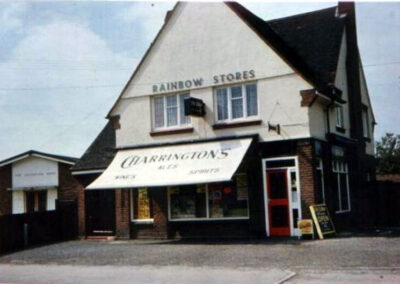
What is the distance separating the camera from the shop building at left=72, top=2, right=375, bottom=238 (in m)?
19.2

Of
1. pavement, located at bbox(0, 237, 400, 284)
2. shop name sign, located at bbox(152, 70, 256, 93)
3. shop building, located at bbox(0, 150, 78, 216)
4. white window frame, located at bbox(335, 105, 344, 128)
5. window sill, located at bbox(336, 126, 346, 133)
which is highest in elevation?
shop name sign, located at bbox(152, 70, 256, 93)

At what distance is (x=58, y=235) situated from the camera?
78.3 ft

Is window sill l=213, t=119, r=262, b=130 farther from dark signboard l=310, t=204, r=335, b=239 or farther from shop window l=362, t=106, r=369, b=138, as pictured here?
shop window l=362, t=106, r=369, b=138

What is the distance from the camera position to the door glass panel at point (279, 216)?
19.2 m

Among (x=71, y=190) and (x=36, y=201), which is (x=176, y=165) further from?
(x=36, y=201)

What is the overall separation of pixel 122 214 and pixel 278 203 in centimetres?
672

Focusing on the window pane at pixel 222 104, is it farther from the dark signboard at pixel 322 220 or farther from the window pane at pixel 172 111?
the dark signboard at pixel 322 220

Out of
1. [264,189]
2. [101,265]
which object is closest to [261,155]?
[264,189]

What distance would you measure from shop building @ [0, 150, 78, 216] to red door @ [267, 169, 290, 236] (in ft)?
32.8

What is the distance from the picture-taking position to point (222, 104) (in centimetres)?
2083

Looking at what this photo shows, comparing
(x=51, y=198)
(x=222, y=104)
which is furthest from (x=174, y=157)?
(x=51, y=198)

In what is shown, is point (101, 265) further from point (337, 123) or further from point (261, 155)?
point (337, 123)

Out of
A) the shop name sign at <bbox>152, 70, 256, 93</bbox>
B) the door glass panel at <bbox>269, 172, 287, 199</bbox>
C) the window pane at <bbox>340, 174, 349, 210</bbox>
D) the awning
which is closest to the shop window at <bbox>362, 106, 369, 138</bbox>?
the window pane at <bbox>340, 174, 349, 210</bbox>

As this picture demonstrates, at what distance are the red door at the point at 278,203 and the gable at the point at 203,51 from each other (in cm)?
357
